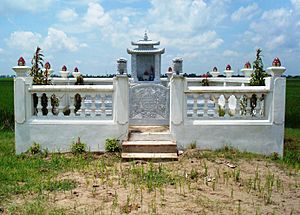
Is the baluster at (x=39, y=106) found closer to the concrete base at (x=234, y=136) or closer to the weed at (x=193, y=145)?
the concrete base at (x=234, y=136)

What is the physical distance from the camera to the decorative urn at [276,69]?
313 inches

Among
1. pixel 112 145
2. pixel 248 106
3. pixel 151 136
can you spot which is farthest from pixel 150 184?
pixel 248 106

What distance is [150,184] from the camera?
19.4 ft

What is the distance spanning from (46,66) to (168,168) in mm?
5359

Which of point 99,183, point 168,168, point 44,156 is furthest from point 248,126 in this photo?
point 44,156

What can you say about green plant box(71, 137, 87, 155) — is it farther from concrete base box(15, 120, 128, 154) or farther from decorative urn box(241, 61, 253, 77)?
decorative urn box(241, 61, 253, 77)

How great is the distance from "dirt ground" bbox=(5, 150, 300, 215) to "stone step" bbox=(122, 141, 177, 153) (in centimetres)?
39

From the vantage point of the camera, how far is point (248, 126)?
8.17 m

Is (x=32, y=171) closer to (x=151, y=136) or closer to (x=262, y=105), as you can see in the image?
(x=151, y=136)

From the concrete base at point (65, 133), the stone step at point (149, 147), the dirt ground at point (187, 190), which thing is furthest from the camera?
the concrete base at point (65, 133)

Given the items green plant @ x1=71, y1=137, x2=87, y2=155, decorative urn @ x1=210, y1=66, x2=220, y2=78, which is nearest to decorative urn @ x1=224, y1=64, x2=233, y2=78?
decorative urn @ x1=210, y1=66, x2=220, y2=78

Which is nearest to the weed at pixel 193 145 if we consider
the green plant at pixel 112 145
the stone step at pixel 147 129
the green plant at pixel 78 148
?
the stone step at pixel 147 129

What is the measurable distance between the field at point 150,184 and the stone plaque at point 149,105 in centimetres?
201

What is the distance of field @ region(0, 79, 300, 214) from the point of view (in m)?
4.99
